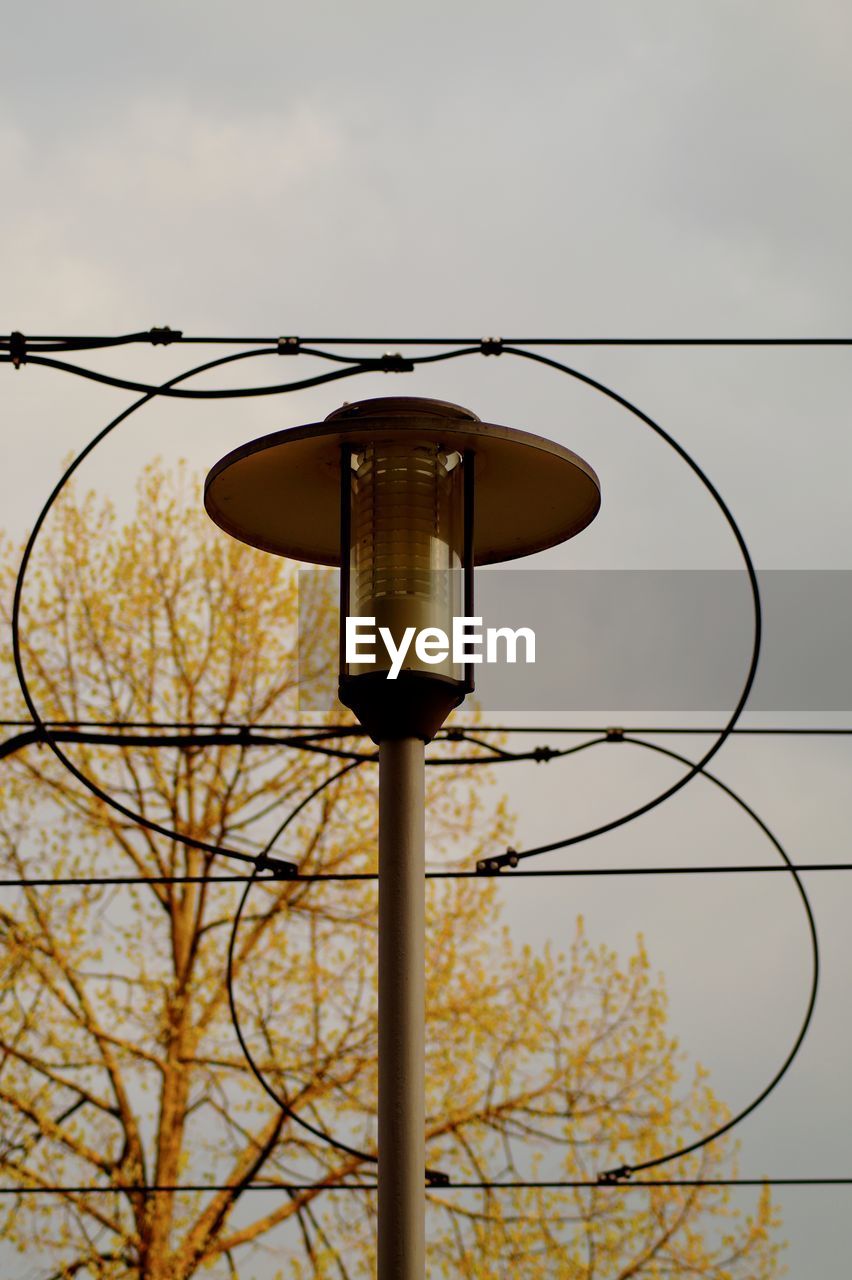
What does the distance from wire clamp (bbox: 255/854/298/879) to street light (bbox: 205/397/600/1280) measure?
0.97 ft

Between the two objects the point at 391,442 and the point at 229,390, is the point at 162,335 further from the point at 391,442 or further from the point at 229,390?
the point at 391,442

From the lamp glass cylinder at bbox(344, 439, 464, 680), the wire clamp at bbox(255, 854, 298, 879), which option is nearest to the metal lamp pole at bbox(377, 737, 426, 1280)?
the lamp glass cylinder at bbox(344, 439, 464, 680)

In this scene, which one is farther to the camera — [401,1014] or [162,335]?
[162,335]

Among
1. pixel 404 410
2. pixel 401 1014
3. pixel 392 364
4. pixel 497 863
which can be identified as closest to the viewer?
pixel 401 1014

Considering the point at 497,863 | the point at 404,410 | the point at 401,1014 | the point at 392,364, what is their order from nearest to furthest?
the point at 401,1014
the point at 404,410
the point at 392,364
the point at 497,863

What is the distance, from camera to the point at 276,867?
6.57 feet

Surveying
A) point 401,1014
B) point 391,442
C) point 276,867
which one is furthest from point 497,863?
point 391,442

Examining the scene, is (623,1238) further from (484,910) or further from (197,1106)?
(197,1106)

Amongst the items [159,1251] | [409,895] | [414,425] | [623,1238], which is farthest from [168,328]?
[623,1238]

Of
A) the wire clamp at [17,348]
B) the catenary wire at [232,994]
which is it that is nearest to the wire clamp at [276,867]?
the catenary wire at [232,994]

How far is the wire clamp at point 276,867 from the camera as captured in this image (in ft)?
6.37

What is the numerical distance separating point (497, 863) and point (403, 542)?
0.69m

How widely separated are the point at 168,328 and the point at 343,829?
238 inches

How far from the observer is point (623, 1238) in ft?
23.5
